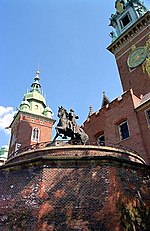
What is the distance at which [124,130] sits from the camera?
72.0 ft

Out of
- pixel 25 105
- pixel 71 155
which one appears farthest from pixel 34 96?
pixel 71 155

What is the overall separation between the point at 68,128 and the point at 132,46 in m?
14.8

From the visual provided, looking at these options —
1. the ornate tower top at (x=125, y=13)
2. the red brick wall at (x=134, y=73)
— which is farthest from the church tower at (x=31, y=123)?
the ornate tower top at (x=125, y=13)

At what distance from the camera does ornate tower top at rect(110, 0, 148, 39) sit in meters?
35.0

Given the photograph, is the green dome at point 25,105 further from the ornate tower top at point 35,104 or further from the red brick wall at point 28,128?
the red brick wall at point 28,128

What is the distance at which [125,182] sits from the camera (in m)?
13.4

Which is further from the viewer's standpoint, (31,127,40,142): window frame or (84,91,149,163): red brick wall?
(31,127,40,142): window frame

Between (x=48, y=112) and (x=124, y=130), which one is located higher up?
(x=48, y=112)

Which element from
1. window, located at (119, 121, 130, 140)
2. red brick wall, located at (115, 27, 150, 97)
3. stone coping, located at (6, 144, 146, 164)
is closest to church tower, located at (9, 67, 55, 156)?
red brick wall, located at (115, 27, 150, 97)

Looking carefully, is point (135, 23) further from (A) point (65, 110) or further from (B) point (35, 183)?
(B) point (35, 183)

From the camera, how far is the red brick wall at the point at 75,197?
11.7 metres

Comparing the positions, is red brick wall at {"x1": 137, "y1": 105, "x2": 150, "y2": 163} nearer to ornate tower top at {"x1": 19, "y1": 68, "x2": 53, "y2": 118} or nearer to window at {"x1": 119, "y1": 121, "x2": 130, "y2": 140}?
window at {"x1": 119, "y1": 121, "x2": 130, "y2": 140}

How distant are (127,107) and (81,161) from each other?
10.1m

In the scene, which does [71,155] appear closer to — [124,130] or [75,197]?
[75,197]
